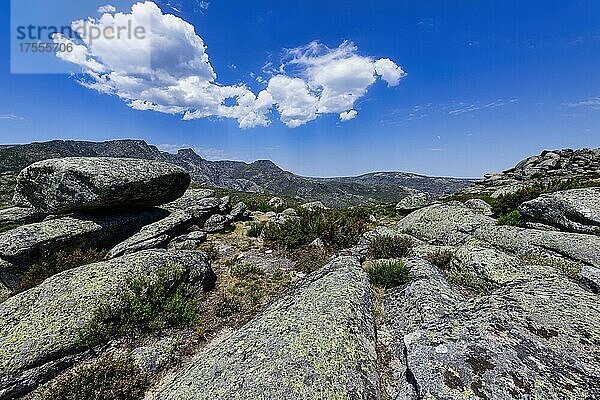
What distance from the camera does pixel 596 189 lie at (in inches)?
571

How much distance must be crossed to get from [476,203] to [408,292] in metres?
16.6

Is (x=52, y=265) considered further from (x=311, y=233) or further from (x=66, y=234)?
(x=311, y=233)

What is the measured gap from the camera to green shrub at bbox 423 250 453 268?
1176cm

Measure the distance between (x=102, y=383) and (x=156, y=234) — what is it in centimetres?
1058

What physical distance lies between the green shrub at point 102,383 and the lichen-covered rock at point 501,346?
18.6ft

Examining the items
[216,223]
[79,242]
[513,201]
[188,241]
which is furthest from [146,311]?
[513,201]

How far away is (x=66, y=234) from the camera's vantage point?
13641 mm

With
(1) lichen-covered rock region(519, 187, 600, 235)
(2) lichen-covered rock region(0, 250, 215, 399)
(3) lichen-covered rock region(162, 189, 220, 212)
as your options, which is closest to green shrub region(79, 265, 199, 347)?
(2) lichen-covered rock region(0, 250, 215, 399)

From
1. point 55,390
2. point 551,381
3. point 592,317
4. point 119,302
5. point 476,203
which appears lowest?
point 55,390

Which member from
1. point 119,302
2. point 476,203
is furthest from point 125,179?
point 476,203

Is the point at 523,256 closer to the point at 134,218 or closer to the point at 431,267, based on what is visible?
the point at 431,267

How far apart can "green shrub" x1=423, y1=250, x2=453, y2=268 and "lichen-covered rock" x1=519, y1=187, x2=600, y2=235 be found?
630 centimetres

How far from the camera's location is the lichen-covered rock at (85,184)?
567 inches

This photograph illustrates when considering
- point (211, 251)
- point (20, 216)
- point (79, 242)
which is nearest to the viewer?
point (79, 242)
